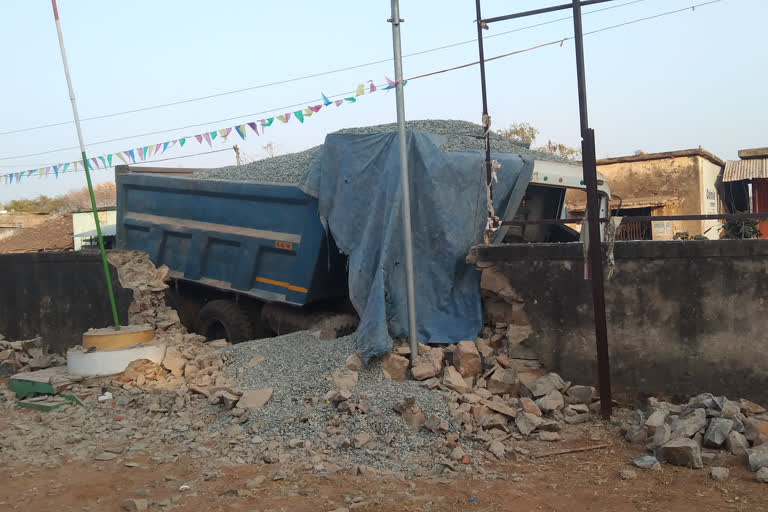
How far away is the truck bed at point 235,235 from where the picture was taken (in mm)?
7320

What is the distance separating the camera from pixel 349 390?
212 inches

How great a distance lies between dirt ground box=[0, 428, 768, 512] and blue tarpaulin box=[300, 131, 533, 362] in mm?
1691

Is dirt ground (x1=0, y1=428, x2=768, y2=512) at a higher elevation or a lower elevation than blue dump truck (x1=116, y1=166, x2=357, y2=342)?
lower

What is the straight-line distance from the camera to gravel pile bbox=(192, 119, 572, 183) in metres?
7.02

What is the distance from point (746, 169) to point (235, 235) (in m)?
13.9

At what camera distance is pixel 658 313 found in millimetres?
5305

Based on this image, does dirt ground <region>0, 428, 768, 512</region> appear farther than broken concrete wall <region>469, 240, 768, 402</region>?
No

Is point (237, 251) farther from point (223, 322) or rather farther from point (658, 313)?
point (658, 313)

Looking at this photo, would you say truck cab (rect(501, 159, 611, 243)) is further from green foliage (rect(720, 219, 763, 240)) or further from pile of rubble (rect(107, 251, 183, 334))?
pile of rubble (rect(107, 251, 183, 334))

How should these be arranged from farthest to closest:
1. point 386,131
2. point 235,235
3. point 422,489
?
point 235,235
point 386,131
point 422,489

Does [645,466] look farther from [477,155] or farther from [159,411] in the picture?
[159,411]

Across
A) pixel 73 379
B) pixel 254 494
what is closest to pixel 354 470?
pixel 254 494

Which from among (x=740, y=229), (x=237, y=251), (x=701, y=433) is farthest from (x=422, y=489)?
(x=740, y=229)

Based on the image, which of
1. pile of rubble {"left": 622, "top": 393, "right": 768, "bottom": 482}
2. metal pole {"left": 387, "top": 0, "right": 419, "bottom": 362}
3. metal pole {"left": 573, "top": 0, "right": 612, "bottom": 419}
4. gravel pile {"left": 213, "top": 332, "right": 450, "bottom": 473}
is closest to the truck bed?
gravel pile {"left": 213, "top": 332, "right": 450, "bottom": 473}
